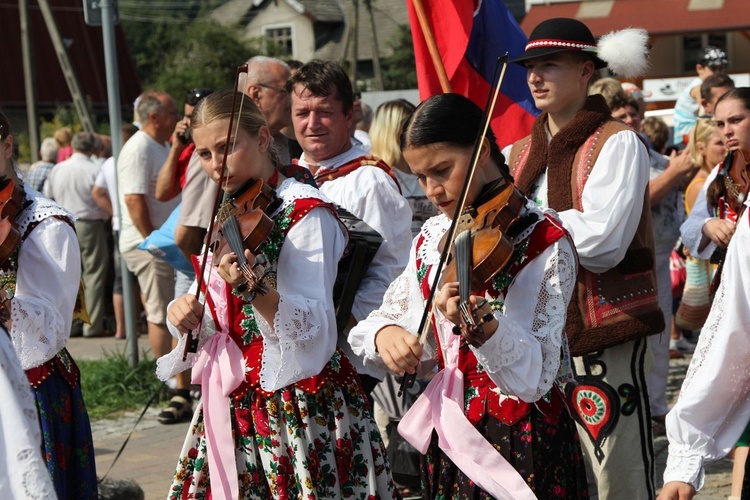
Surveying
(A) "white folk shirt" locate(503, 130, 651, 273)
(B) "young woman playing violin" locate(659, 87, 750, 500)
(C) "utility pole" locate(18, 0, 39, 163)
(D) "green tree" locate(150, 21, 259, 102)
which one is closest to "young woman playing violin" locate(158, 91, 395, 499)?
(A) "white folk shirt" locate(503, 130, 651, 273)

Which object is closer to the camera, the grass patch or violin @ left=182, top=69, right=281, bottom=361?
violin @ left=182, top=69, right=281, bottom=361

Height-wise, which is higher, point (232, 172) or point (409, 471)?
point (232, 172)

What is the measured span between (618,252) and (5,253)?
6.86 ft

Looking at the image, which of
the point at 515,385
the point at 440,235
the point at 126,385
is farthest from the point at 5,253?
the point at 126,385

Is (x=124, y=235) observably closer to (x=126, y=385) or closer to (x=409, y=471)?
(x=126, y=385)

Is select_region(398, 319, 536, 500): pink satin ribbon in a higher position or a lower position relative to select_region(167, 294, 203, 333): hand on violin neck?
lower

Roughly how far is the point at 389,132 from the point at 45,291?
2862 mm

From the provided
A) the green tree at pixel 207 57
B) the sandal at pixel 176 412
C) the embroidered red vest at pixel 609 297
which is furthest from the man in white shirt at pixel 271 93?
the green tree at pixel 207 57

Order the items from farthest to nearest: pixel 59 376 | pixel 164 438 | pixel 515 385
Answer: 1. pixel 164 438
2. pixel 59 376
3. pixel 515 385

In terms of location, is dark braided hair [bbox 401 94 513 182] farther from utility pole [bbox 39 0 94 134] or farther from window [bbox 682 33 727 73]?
window [bbox 682 33 727 73]

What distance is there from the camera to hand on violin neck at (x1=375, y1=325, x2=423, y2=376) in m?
2.94

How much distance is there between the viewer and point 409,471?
5.59 m

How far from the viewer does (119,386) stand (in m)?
8.46

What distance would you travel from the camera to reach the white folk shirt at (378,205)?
4605mm
